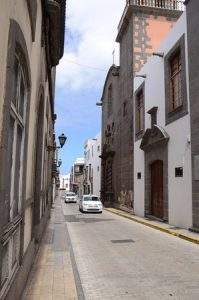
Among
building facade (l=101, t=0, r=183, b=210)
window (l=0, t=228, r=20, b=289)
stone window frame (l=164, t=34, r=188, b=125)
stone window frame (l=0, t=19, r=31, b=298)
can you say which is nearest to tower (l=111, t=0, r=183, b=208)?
building facade (l=101, t=0, r=183, b=210)

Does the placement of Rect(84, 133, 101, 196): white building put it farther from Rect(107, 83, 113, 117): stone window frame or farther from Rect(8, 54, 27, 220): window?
Rect(8, 54, 27, 220): window

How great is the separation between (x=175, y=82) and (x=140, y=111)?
663 cm

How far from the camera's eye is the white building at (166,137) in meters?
15.7

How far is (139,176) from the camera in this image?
77.2 ft

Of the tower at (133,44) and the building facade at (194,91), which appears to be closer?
the building facade at (194,91)

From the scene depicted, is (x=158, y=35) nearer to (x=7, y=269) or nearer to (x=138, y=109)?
(x=138, y=109)

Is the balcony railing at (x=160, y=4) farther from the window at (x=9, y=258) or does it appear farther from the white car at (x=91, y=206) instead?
the window at (x=9, y=258)

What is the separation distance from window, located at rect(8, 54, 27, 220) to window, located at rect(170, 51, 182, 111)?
1207 cm

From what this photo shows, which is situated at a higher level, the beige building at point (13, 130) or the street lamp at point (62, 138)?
the street lamp at point (62, 138)

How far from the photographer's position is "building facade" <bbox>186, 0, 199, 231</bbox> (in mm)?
14273

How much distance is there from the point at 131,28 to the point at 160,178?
13339 mm

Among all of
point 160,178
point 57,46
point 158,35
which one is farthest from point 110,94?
point 57,46

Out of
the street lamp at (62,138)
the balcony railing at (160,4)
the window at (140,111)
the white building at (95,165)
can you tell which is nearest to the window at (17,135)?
the street lamp at (62,138)

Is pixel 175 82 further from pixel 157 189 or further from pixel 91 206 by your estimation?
pixel 91 206
